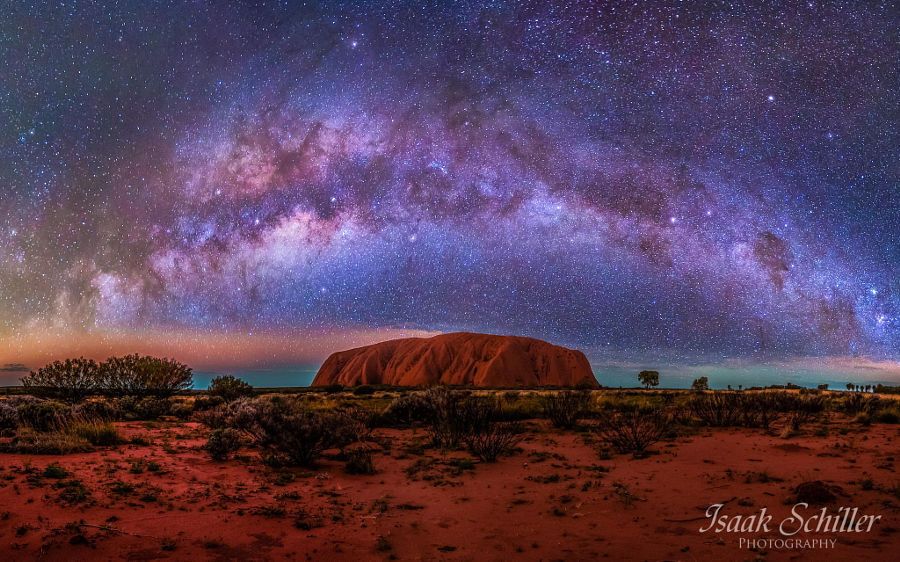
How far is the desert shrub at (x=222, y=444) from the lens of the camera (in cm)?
1284

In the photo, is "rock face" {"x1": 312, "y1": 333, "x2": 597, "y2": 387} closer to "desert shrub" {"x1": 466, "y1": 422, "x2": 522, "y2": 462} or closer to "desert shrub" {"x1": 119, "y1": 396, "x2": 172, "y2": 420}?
"desert shrub" {"x1": 119, "y1": 396, "x2": 172, "y2": 420}

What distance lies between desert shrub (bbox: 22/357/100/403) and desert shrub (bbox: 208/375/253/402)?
378 inches

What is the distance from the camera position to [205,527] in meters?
7.39

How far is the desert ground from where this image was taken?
6.54 m

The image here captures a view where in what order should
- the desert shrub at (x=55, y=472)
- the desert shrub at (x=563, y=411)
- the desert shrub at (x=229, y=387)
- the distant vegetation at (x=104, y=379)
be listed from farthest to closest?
the desert shrub at (x=229, y=387)
the distant vegetation at (x=104, y=379)
the desert shrub at (x=563, y=411)
the desert shrub at (x=55, y=472)

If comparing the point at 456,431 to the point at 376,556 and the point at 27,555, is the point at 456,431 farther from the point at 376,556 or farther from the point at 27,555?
the point at 27,555

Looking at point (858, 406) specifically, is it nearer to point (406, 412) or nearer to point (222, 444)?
point (406, 412)

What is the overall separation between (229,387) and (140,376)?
9.77 metres

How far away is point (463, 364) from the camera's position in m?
110

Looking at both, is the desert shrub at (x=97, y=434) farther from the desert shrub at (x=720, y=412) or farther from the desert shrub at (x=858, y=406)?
the desert shrub at (x=858, y=406)

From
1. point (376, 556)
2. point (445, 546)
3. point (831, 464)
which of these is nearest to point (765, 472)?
point (831, 464)

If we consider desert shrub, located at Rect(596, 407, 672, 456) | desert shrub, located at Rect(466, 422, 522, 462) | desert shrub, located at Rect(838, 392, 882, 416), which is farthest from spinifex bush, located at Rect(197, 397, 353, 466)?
desert shrub, located at Rect(838, 392, 882, 416)

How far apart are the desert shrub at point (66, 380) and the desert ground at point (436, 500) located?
67.1 ft

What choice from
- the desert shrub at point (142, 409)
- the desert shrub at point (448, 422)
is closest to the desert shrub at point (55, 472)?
the desert shrub at point (448, 422)
